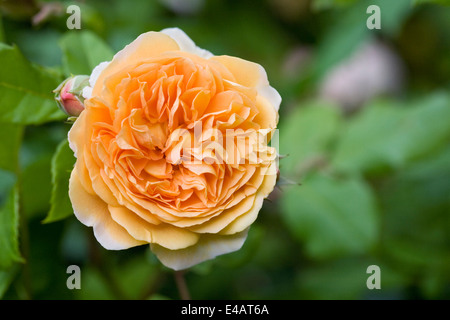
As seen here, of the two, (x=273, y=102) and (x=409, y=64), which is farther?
(x=409, y=64)

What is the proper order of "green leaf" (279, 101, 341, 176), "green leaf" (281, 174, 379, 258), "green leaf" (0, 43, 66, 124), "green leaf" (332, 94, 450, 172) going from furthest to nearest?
"green leaf" (279, 101, 341, 176) → "green leaf" (332, 94, 450, 172) → "green leaf" (281, 174, 379, 258) → "green leaf" (0, 43, 66, 124)

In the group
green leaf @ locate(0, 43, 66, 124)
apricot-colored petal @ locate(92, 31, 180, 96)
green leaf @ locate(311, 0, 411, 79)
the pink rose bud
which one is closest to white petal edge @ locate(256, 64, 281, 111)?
apricot-colored petal @ locate(92, 31, 180, 96)

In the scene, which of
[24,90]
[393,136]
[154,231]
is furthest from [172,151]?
[393,136]

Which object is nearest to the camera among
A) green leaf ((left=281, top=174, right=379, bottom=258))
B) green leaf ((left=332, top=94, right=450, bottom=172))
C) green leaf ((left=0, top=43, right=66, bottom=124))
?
green leaf ((left=0, top=43, right=66, bottom=124))

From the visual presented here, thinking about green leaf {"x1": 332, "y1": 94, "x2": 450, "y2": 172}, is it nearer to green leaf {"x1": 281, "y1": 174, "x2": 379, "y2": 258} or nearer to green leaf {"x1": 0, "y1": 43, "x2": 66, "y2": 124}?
green leaf {"x1": 281, "y1": 174, "x2": 379, "y2": 258}

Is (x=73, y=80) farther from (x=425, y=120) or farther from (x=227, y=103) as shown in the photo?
(x=425, y=120)
